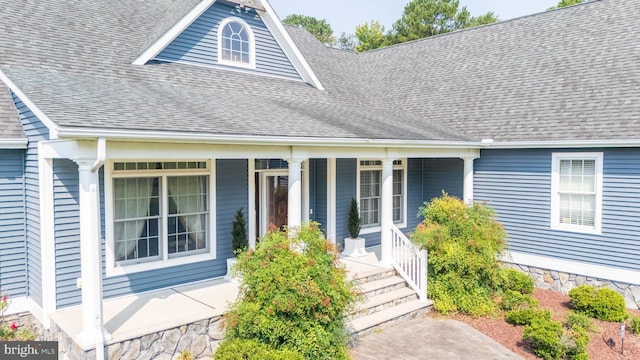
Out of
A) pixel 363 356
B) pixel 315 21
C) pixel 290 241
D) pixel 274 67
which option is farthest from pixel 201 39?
pixel 315 21

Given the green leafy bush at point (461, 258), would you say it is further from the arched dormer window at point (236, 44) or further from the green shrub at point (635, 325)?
the arched dormer window at point (236, 44)

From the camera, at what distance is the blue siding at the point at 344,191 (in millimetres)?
11961

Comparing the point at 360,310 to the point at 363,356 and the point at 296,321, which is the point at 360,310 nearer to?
the point at 363,356

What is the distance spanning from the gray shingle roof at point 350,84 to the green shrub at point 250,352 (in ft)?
9.99

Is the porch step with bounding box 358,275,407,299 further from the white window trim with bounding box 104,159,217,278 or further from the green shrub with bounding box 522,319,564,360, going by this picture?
the white window trim with bounding box 104,159,217,278

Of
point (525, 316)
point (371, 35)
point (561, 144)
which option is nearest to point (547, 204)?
point (561, 144)

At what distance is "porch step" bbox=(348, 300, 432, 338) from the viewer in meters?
8.15

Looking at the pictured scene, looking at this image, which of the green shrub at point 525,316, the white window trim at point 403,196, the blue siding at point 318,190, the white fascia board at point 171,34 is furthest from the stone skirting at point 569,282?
the white fascia board at point 171,34

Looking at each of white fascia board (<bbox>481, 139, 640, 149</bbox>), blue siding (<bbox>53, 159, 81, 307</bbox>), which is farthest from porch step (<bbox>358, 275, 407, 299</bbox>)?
blue siding (<bbox>53, 159, 81, 307</bbox>)

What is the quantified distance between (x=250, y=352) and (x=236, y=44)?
24.4 feet

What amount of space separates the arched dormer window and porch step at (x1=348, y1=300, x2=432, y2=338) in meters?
6.40

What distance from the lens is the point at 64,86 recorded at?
759cm

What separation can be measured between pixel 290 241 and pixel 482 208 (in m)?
5.01

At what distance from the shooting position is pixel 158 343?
21.8ft
